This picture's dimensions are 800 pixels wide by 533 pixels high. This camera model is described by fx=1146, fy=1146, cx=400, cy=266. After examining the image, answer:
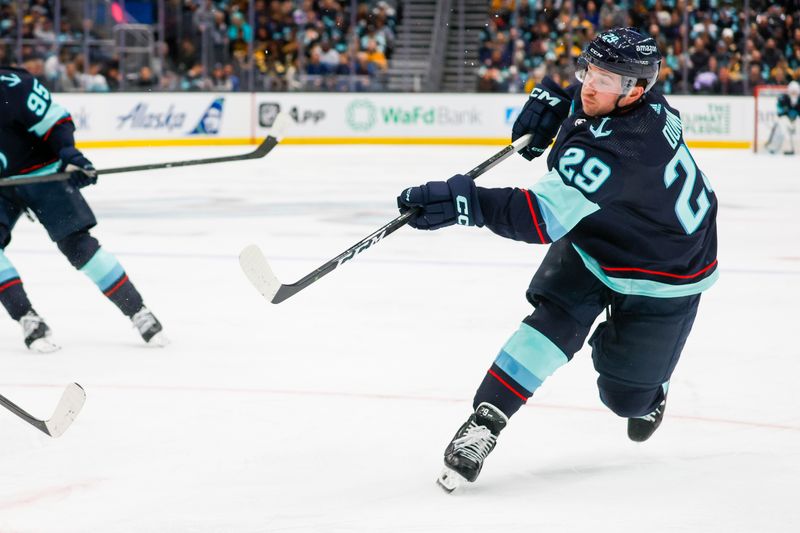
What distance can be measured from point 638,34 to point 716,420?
3.42 feet

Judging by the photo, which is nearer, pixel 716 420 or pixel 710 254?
pixel 710 254

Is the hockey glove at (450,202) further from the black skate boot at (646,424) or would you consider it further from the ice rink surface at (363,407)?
the black skate boot at (646,424)

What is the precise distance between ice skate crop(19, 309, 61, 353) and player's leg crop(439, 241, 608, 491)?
1816 mm

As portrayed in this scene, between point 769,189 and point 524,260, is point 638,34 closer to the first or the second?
point 524,260

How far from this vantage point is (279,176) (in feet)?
32.0

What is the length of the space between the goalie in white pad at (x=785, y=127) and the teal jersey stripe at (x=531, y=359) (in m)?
10.2

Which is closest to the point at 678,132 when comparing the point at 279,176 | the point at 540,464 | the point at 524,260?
the point at 540,464

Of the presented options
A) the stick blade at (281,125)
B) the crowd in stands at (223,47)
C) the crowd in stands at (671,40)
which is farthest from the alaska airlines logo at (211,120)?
the stick blade at (281,125)

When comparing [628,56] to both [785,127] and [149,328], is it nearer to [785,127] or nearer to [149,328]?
[149,328]

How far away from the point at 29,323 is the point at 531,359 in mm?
1986

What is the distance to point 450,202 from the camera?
2.12 metres

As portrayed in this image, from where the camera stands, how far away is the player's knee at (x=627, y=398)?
2408mm

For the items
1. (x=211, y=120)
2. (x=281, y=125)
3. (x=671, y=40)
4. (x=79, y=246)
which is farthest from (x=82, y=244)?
(x=671, y=40)

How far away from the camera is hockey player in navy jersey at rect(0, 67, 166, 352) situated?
12.0 feet
